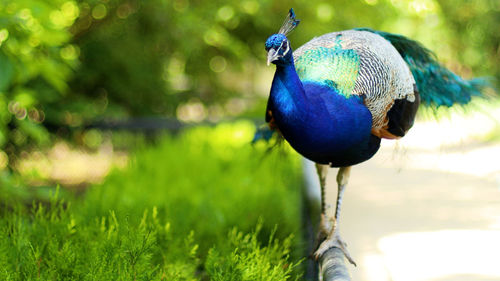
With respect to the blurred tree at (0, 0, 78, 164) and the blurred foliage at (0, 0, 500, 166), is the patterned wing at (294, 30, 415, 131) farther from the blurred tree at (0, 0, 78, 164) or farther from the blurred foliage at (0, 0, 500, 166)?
the blurred foliage at (0, 0, 500, 166)

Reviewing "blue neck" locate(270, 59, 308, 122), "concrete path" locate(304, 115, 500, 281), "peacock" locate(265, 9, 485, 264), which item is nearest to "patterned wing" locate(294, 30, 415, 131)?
"peacock" locate(265, 9, 485, 264)

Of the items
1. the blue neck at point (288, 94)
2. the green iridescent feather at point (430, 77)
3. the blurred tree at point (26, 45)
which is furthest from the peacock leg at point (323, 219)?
the blurred tree at point (26, 45)

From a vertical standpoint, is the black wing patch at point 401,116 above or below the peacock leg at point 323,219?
above

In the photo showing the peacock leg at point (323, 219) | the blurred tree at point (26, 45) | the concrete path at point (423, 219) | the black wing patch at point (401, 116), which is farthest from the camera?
the concrete path at point (423, 219)

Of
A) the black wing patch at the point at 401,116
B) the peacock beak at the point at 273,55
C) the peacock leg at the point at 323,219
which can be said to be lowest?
the peacock leg at the point at 323,219

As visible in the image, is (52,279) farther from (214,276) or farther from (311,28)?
(311,28)

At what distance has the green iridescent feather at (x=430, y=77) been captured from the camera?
303cm

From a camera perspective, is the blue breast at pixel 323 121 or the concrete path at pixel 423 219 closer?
the blue breast at pixel 323 121

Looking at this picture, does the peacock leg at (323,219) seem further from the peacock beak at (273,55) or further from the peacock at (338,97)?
the peacock beak at (273,55)

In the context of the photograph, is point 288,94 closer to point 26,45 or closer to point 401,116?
point 401,116

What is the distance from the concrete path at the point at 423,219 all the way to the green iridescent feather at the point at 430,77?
1.20 ft

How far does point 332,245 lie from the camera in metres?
2.71

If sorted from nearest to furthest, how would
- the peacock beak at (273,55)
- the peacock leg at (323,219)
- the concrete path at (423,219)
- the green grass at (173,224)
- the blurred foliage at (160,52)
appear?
the peacock beak at (273,55)
the green grass at (173,224)
the peacock leg at (323,219)
the concrete path at (423,219)
the blurred foliage at (160,52)

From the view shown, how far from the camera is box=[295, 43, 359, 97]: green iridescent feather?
228 cm
